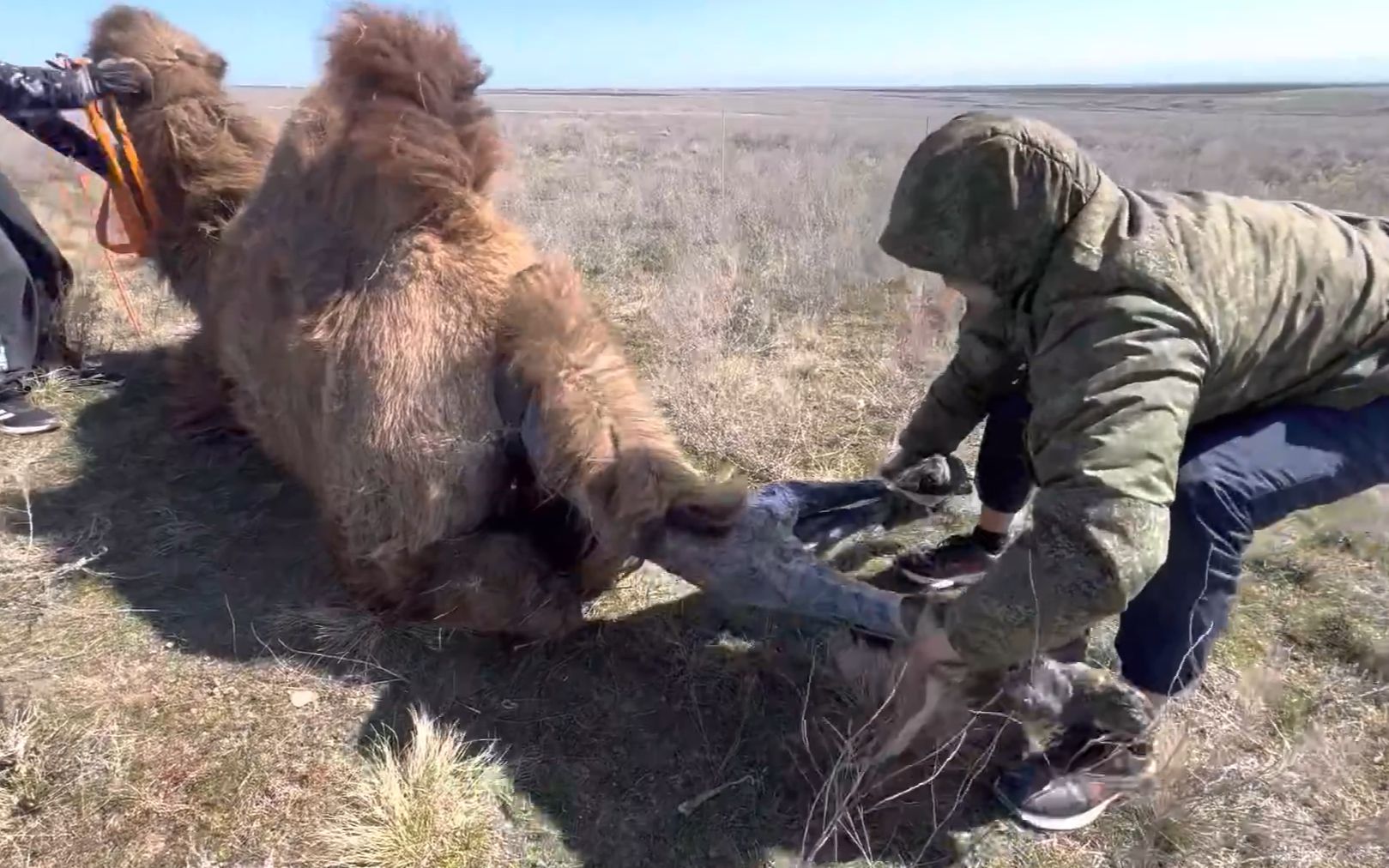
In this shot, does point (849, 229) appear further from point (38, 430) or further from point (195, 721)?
point (195, 721)

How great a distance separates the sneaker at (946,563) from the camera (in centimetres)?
332

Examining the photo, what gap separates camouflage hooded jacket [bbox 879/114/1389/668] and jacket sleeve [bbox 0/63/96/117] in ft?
12.5

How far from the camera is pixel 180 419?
435 cm

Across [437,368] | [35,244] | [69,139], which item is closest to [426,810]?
[437,368]

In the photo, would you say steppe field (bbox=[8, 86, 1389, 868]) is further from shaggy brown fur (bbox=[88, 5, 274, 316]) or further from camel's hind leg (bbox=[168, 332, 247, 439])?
shaggy brown fur (bbox=[88, 5, 274, 316])

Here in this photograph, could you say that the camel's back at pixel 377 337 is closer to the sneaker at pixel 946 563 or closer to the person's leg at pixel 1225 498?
Answer: the sneaker at pixel 946 563

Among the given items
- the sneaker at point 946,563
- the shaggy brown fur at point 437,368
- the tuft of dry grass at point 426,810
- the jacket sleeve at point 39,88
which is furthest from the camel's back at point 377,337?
the jacket sleeve at point 39,88

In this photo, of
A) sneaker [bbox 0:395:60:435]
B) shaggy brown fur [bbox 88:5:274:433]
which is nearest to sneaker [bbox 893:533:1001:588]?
shaggy brown fur [bbox 88:5:274:433]

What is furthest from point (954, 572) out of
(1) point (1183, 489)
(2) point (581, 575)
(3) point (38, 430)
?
(3) point (38, 430)

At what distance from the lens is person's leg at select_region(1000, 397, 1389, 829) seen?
7.61 feet

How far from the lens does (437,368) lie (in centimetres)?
262

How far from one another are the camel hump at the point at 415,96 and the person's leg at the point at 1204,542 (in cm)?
224

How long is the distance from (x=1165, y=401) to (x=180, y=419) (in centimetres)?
418

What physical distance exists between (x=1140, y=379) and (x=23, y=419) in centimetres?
477
